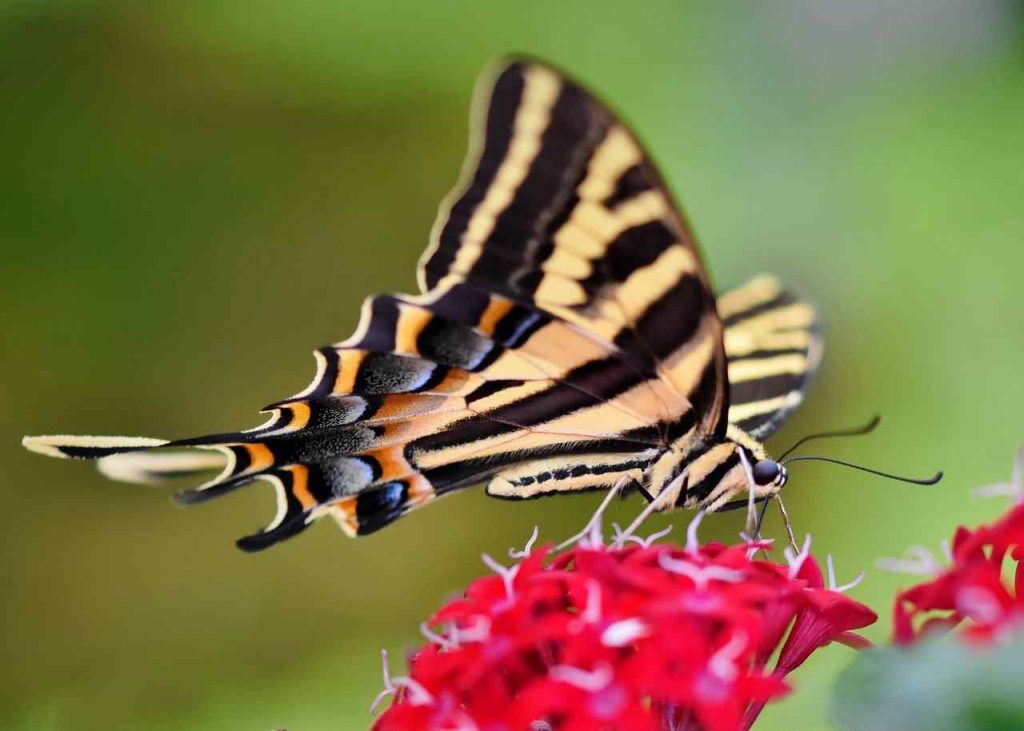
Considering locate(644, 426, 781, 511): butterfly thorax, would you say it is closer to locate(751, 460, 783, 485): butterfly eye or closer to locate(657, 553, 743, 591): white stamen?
locate(751, 460, 783, 485): butterfly eye

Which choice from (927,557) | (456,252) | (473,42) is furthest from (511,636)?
(473,42)

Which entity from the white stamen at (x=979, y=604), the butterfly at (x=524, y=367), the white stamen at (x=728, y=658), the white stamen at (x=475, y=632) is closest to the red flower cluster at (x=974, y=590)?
the white stamen at (x=979, y=604)

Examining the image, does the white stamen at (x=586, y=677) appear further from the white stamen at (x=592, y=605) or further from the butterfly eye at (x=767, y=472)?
the butterfly eye at (x=767, y=472)

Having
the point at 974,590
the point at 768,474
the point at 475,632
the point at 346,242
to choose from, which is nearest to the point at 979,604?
the point at 974,590

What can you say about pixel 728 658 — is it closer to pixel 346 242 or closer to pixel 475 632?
pixel 475 632

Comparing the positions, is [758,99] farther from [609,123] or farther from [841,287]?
[609,123]
